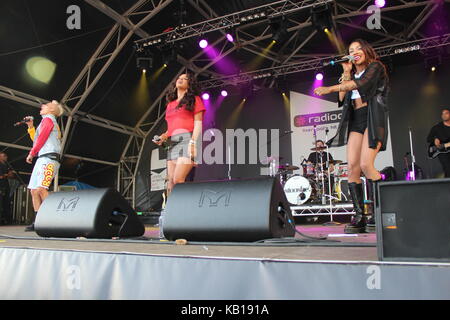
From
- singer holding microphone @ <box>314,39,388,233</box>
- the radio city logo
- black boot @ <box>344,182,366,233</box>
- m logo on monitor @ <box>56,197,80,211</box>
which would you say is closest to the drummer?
the radio city logo

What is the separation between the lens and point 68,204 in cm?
254

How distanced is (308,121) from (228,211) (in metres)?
8.80

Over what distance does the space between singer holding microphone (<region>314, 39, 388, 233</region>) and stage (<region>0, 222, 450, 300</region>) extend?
46.5 inches

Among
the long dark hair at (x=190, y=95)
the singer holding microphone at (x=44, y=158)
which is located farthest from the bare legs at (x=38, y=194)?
the long dark hair at (x=190, y=95)

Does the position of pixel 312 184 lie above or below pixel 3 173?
below

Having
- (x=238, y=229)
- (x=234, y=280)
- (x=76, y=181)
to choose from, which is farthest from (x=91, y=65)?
(x=234, y=280)

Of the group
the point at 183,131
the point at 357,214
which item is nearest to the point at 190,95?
the point at 183,131

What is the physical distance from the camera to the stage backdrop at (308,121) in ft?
32.5

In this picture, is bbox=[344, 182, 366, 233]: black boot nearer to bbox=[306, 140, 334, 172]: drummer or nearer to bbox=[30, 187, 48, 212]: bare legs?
bbox=[30, 187, 48, 212]: bare legs

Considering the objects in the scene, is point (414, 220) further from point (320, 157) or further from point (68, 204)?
point (320, 157)

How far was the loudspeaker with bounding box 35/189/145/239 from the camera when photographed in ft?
7.84

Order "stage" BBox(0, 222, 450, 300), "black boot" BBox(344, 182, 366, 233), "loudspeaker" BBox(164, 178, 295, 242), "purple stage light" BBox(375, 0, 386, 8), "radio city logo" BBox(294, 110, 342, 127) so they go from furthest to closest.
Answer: "radio city logo" BBox(294, 110, 342, 127), "purple stage light" BBox(375, 0, 386, 8), "black boot" BBox(344, 182, 366, 233), "loudspeaker" BBox(164, 178, 295, 242), "stage" BBox(0, 222, 450, 300)
